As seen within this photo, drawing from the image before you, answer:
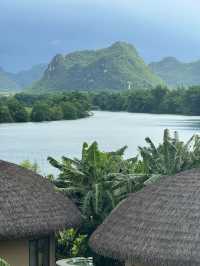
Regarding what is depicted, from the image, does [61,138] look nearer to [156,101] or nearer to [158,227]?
[158,227]

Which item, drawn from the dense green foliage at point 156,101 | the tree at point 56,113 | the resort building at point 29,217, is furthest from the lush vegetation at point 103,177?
the dense green foliage at point 156,101

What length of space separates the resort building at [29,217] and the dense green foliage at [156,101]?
121203mm

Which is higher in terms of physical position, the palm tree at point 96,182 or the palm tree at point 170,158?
the palm tree at point 170,158

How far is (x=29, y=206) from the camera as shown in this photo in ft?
49.1

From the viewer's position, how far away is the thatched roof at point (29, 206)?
1438cm

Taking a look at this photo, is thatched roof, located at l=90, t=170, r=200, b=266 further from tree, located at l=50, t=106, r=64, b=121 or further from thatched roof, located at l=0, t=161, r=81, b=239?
tree, located at l=50, t=106, r=64, b=121

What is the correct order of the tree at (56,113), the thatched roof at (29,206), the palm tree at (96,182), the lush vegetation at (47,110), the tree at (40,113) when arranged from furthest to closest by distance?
1. the tree at (56,113)
2. the tree at (40,113)
3. the lush vegetation at (47,110)
4. the palm tree at (96,182)
5. the thatched roof at (29,206)

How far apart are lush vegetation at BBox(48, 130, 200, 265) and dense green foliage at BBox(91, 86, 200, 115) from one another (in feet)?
388

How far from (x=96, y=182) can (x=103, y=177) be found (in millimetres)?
231

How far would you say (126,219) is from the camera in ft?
44.7

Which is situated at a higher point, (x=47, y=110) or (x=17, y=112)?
(x=47, y=110)

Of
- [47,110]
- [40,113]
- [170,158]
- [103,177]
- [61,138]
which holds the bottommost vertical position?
[61,138]

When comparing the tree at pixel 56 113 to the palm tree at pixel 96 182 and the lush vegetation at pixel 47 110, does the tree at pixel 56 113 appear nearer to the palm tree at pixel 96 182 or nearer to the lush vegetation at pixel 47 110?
the lush vegetation at pixel 47 110

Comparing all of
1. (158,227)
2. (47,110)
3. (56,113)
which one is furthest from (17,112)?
(158,227)
